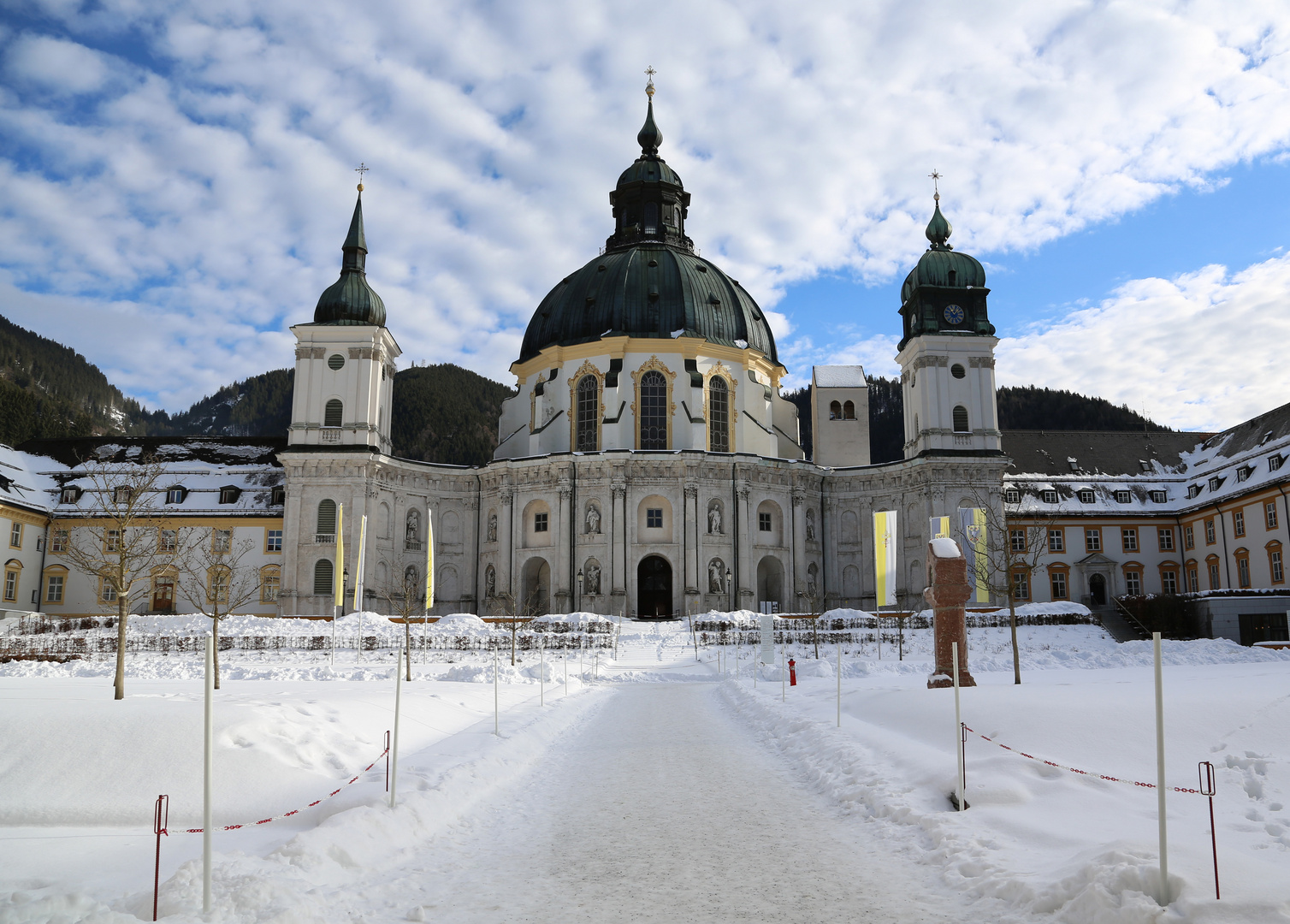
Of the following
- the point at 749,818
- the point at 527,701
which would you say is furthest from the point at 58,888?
the point at 527,701

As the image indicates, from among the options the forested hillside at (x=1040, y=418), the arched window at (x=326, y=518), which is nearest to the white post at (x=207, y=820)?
the arched window at (x=326, y=518)

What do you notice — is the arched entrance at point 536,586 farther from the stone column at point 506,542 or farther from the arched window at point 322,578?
the arched window at point 322,578

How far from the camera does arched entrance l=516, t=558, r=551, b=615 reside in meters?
60.4

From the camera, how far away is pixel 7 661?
31688 millimetres

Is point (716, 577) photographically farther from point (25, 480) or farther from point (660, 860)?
point (660, 860)

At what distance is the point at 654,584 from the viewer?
60.4 meters

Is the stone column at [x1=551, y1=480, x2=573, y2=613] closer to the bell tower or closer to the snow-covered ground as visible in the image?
the bell tower

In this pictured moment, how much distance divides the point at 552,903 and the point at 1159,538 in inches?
2753

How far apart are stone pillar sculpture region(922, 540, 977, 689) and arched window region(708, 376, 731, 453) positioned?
4286cm

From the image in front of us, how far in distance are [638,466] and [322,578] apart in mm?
20048

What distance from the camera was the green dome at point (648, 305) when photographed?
65750mm

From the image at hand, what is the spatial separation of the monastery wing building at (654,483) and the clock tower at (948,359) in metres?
0.17

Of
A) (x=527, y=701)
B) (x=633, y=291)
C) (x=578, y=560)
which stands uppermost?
(x=633, y=291)

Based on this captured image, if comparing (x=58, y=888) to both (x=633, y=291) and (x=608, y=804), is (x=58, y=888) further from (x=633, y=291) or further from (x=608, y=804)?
(x=633, y=291)
